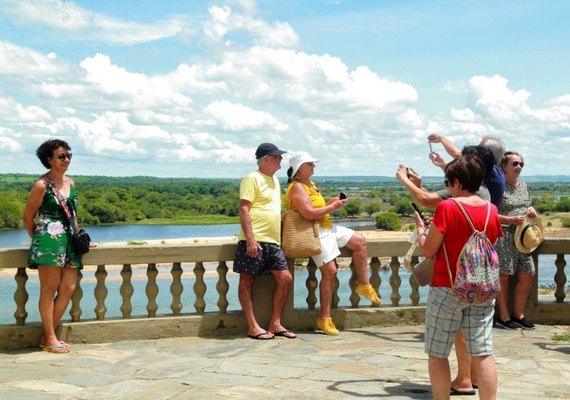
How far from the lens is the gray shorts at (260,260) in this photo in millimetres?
6984

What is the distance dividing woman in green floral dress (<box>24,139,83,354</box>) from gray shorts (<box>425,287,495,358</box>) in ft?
11.2

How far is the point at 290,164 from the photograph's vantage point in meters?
7.03

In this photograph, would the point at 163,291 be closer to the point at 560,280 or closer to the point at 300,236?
the point at 560,280

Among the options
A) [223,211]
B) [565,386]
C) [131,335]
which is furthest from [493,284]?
[223,211]

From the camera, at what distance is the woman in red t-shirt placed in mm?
4215

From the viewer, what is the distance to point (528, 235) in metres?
7.15

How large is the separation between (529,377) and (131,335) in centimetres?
346

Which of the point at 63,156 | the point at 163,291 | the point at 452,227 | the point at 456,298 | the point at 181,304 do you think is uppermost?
the point at 63,156

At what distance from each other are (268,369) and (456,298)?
6.66 feet

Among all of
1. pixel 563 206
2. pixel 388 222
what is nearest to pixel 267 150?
pixel 388 222

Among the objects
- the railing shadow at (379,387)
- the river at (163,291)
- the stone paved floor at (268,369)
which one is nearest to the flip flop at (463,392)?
the stone paved floor at (268,369)

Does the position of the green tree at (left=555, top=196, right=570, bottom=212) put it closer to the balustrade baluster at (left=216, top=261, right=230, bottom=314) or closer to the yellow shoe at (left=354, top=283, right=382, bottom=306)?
the yellow shoe at (left=354, top=283, right=382, bottom=306)

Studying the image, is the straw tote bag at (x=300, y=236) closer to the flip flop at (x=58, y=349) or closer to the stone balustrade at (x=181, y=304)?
the stone balustrade at (x=181, y=304)

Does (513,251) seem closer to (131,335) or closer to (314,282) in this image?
(314,282)
